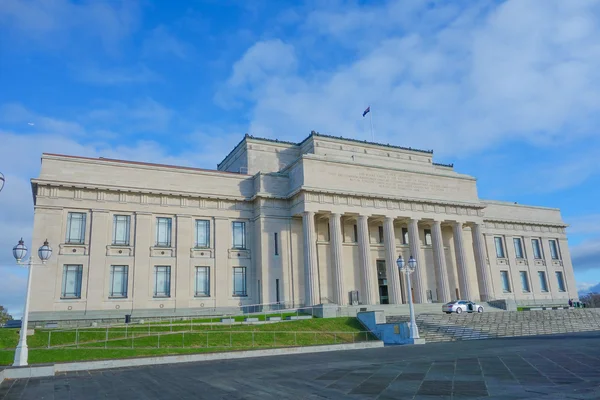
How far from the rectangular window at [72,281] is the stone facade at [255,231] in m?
0.10

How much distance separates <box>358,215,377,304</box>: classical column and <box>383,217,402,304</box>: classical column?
2.09 m

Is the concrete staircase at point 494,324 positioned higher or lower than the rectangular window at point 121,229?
lower

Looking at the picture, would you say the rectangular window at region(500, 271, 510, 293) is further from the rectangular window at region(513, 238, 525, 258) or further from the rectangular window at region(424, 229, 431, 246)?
the rectangular window at region(424, 229, 431, 246)

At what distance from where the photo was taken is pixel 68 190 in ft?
124

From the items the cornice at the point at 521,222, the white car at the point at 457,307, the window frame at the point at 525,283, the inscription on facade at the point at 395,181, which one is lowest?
the white car at the point at 457,307

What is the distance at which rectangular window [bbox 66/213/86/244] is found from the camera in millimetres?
37406

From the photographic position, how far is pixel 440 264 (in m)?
47.5

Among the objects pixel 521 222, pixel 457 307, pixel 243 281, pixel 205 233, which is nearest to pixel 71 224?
pixel 205 233

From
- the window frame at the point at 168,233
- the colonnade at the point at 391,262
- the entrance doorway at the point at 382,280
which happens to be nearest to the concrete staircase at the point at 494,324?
the colonnade at the point at 391,262

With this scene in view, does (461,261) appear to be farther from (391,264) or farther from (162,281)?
(162,281)

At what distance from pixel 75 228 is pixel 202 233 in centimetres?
1082

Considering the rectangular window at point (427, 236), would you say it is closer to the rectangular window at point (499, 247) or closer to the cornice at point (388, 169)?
the cornice at point (388, 169)

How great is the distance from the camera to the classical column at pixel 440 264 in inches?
1837

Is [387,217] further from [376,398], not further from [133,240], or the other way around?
[376,398]
